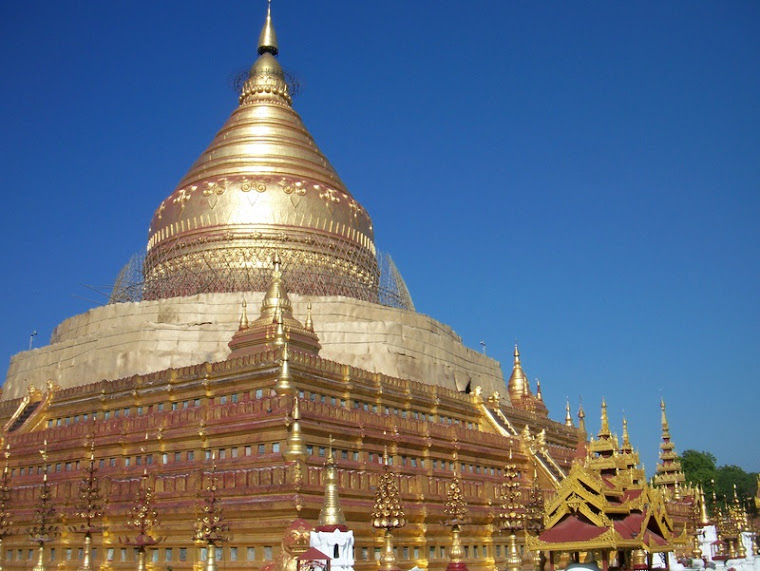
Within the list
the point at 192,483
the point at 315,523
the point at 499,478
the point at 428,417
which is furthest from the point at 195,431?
the point at 499,478

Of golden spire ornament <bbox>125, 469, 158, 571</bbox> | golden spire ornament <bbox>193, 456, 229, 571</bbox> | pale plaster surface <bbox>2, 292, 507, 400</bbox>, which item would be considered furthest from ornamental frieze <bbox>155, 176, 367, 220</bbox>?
golden spire ornament <bbox>193, 456, 229, 571</bbox>

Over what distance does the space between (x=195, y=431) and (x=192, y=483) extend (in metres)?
2.04

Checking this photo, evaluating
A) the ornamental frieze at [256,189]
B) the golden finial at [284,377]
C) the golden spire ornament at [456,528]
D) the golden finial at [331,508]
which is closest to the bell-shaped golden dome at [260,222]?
the ornamental frieze at [256,189]

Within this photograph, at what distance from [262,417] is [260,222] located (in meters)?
19.2

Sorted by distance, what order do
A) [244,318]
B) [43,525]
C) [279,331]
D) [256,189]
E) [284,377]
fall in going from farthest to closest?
[256,189] → [244,318] → [279,331] → [284,377] → [43,525]

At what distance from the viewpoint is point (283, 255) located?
48.8 m

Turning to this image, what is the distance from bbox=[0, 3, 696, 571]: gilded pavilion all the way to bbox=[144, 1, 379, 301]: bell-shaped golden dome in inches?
4.9

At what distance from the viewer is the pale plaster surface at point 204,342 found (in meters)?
41.5

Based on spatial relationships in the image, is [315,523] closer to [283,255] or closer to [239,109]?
[283,255]

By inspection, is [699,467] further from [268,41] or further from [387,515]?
[387,515]

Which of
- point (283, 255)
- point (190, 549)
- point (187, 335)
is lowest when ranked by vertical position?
point (190, 549)

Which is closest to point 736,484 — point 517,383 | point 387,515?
point 517,383

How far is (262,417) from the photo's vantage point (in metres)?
32.5

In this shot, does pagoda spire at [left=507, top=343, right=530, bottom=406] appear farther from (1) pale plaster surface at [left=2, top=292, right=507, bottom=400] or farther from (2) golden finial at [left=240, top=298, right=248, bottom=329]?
(2) golden finial at [left=240, top=298, right=248, bottom=329]
